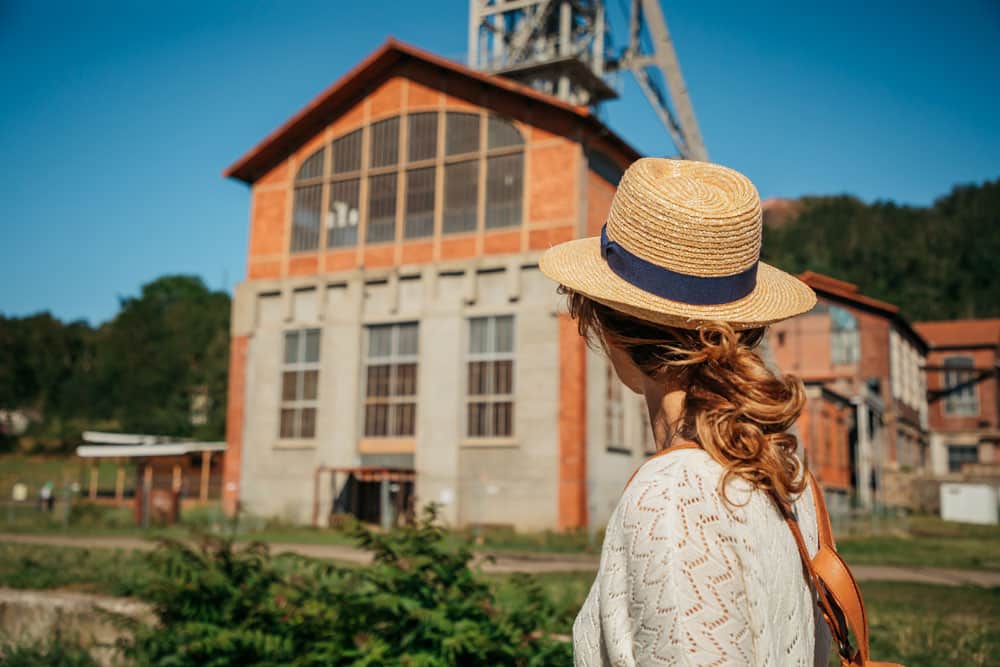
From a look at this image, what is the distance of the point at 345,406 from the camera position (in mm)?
27797

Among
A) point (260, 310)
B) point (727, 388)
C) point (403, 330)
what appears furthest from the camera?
point (260, 310)

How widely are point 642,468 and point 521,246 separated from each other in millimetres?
24517

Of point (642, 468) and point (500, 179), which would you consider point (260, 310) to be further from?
point (642, 468)

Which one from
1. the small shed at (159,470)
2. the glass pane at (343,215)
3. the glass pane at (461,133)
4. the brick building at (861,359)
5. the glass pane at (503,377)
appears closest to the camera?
the glass pane at (503,377)

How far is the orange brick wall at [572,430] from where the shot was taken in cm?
2398

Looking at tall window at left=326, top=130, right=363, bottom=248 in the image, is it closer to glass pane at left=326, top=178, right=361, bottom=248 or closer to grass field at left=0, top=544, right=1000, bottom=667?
glass pane at left=326, top=178, right=361, bottom=248

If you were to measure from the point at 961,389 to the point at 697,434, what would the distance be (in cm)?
6017

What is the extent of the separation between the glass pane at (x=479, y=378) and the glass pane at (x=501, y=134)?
659 centimetres

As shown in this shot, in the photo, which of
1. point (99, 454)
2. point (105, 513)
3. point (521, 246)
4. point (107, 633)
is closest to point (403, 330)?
point (521, 246)

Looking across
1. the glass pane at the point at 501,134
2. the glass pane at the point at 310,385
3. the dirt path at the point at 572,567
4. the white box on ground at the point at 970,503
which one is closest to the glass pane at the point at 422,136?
the glass pane at the point at 501,134

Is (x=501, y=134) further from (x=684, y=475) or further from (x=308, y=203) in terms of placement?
(x=684, y=475)

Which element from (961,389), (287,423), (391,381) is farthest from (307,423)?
(961,389)

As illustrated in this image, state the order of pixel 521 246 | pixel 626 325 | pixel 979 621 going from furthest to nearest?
pixel 521 246
pixel 979 621
pixel 626 325

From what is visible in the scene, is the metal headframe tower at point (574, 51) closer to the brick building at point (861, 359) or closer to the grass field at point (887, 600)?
the brick building at point (861, 359)
